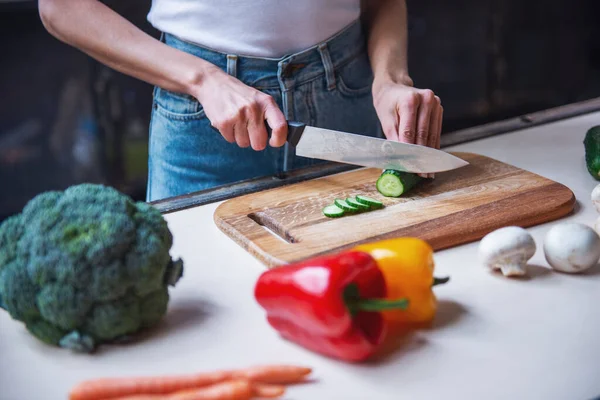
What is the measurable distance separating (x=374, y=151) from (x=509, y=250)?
0.54m

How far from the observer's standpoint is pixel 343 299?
1.12m

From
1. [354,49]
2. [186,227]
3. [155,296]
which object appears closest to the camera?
[155,296]

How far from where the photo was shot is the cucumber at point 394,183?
1.76 m

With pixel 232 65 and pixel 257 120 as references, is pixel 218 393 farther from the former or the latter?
pixel 232 65

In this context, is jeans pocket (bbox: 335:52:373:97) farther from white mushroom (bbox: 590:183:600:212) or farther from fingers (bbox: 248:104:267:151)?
white mushroom (bbox: 590:183:600:212)

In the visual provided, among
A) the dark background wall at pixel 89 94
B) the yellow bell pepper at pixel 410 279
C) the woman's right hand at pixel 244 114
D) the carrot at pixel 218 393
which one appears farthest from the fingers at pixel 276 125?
the dark background wall at pixel 89 94

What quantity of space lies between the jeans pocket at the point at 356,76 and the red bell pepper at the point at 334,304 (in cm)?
104

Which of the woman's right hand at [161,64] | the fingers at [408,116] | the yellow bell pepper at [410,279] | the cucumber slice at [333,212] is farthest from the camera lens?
the fingers at [408,116]

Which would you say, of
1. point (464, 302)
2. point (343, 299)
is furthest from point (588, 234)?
point (343, 299)

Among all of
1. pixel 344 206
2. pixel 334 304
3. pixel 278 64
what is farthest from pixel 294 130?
pixel 334 304

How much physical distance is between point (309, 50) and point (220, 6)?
27 centimetres

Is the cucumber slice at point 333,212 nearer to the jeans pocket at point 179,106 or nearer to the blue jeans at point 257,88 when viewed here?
the blue jeans at point 257,88

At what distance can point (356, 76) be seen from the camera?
7.27 ft

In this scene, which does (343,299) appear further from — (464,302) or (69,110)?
(69,110)
